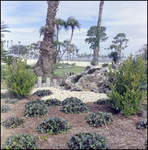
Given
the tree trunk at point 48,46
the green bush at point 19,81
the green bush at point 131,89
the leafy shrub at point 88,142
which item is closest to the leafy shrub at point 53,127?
the leafy shrub at point 88,142

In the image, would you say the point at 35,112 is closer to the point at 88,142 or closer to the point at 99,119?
the point at 99,119

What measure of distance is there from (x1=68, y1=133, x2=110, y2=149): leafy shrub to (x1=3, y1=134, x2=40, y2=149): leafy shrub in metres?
0.59

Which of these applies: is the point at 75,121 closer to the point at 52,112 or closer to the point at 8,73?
the point at 52,112

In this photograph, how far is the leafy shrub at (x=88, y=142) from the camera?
253 centimetres

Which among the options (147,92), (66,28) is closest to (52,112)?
(147,92)

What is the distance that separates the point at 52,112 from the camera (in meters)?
4.20

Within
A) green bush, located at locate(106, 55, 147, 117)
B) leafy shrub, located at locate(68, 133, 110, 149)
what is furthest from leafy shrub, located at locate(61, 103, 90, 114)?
leafy shrub, located at locate(68, 133, 110, 149)

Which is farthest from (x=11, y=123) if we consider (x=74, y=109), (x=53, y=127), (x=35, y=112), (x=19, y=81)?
(x=19, y=81)

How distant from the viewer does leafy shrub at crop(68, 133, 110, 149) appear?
2533 millimetres

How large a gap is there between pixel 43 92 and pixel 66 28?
19.0m

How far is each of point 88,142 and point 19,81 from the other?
3518mm

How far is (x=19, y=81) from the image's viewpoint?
531 cm

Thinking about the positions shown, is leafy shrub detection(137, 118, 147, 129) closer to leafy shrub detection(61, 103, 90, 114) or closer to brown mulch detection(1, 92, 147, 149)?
brown mulch detection(1, 92, 147, 149)

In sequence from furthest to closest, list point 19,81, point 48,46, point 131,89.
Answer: point 48,46 → point 19,81 → point 131,89
